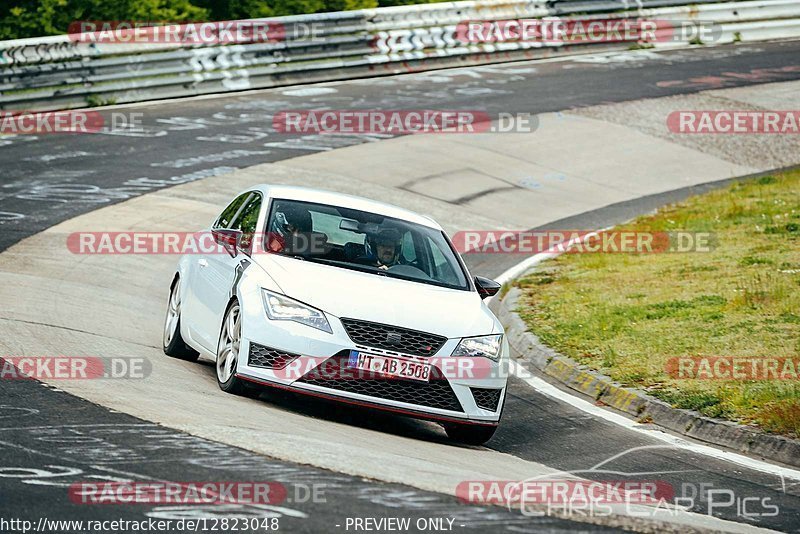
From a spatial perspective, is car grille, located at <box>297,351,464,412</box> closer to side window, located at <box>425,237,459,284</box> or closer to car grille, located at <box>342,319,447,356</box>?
car grille, located at <box>342,319,447,356</box>

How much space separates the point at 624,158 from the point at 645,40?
443 inches

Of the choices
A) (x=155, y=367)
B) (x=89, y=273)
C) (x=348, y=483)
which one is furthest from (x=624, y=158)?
(x=348, y=483)

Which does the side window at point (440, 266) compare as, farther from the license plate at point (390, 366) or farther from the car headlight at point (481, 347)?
the license plate at point (390, 366)

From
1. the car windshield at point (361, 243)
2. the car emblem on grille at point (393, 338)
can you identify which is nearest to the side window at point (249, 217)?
the car windshield at point (361, 243)

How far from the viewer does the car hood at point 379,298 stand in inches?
352

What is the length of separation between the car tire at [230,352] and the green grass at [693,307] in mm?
3713

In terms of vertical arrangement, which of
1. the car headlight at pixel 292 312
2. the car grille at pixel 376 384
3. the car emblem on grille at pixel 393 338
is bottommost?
the car grille at pixel 376 384

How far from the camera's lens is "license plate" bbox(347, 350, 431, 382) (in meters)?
8.73

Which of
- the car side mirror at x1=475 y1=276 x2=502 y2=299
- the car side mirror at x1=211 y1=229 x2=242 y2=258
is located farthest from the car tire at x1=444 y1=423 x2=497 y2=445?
the car side mirror at x1=211 y1=229 x2=242 y2=258

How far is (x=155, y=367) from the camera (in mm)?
10234

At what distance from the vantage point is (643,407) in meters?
10.8

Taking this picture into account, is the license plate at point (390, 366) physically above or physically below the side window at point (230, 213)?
below

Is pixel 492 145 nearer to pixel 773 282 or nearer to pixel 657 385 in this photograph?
pixel 773 282

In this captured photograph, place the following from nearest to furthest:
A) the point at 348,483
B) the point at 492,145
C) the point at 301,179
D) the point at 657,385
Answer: the point at 348,483 < the point at 657,385 < the point at 301,179 < the point at 492,145
